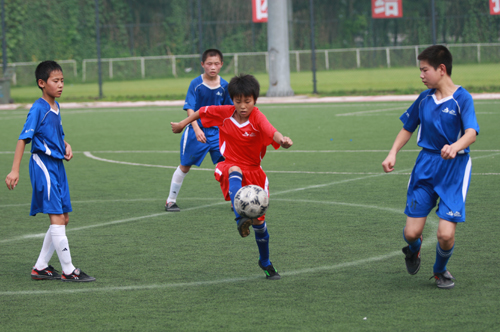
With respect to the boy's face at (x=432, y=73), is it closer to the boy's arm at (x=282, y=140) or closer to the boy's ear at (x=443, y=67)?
the boy's ear at (x=443, y=67)

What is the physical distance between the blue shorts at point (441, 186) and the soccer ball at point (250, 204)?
107 cm

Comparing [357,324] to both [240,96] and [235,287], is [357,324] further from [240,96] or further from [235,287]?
[240,96]

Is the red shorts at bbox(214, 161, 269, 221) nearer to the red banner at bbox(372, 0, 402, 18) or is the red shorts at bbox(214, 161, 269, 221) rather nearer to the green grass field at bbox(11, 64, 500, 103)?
the green grass field at bbox(11, 64, 500, 103)

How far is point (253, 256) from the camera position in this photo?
20.3 feet

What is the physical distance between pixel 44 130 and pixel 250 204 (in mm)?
1754

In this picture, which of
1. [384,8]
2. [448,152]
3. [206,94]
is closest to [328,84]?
[384,8]

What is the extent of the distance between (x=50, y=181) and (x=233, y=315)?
191 centimetres

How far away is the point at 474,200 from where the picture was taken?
821cm

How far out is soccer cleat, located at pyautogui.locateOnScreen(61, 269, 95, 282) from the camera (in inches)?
219

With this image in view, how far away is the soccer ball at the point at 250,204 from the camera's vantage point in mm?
5207

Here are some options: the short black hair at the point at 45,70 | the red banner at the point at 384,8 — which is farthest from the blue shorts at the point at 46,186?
the red banner at the point at 384,8

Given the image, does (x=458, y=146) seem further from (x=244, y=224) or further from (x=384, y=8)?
(x=384, y=8)

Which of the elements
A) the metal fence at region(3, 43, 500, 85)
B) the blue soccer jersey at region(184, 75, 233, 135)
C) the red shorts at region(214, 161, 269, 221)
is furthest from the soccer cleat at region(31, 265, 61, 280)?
the metal fence at region(3, 43, 500, 85)

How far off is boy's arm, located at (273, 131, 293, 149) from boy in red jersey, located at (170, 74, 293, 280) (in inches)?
0.5
